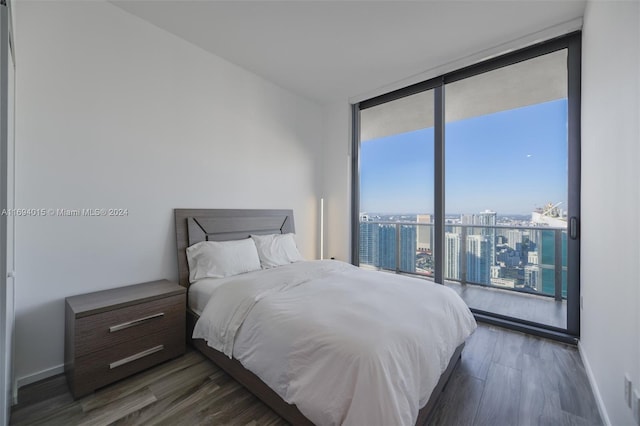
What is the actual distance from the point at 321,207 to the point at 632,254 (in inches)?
131

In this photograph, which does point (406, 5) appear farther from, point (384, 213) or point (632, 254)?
point (384, 213)

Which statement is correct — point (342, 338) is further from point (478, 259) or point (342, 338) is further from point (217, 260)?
point (478, 259)

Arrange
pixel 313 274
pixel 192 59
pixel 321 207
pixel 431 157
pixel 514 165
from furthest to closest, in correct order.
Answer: pixel 321 207
pixel 431 157
pixel 514 165
pixel 192 59
pixel 313 274

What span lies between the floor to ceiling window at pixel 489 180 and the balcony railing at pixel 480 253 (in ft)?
0.04

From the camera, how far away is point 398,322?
1.37 m

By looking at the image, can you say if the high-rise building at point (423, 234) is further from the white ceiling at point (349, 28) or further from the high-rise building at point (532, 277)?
the white ceiling at point (349, 28)

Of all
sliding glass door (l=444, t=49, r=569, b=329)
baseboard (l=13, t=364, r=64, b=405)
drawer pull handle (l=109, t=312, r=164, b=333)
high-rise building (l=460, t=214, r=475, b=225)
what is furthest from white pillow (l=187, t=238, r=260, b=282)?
high-rise building (l=460, t=214, r=475, b=225)

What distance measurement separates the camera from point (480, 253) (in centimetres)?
332

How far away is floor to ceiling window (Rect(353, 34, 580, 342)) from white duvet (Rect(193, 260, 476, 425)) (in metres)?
1.54

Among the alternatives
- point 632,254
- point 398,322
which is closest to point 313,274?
point 398,322

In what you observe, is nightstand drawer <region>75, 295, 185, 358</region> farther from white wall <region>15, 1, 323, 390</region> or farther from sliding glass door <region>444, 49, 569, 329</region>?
sliding glass door <region>444, 49, 569, 329</region>

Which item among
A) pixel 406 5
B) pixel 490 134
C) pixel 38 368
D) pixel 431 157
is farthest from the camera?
pixel 431 157

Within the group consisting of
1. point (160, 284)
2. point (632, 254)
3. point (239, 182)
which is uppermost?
point (239, 182)

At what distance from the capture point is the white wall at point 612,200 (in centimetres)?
112
